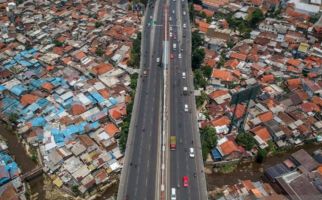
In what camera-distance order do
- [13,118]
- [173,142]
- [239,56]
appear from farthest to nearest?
[239,56] < [13,118] < [173,142]

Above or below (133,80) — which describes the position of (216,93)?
above

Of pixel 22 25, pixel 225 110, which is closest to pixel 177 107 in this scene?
pixel 225 110

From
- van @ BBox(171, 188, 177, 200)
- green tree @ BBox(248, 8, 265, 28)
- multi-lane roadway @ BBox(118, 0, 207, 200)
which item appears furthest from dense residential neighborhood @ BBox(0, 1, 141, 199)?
green tree @ BBox(248, 8, 265, 28)

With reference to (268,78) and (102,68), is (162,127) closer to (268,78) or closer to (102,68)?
(102,68)

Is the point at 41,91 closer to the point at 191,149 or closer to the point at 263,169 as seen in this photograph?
the point at 191,149

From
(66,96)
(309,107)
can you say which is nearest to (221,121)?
(309,107)

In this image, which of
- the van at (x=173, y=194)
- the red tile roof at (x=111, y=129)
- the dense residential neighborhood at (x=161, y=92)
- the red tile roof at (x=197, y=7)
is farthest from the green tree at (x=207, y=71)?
the red tile roof at (x=197, y=7)
